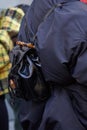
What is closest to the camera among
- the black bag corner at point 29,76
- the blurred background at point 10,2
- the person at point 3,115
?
the black bag corner at point 29,76

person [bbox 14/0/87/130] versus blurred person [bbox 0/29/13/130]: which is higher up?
person [bbox 14/0/87/130]

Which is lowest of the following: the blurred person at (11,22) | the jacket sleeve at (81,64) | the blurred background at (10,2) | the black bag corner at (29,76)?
the blurred background at (10,2)

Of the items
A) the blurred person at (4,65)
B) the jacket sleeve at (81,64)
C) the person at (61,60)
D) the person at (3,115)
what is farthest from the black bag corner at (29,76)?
the person at (3,115)

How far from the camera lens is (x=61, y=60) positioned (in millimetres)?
1145

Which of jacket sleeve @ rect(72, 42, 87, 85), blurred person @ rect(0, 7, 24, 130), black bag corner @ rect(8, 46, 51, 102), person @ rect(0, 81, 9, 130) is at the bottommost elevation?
person @ rect(0, 81, 9, 130)

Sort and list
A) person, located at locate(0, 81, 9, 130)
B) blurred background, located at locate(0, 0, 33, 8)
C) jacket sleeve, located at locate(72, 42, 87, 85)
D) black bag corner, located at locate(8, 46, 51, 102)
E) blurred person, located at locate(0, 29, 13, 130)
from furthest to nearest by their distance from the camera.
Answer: blurred background, located at locate(0, 0, 33, 8), person, located at locate(0, 81, 9, 130), blurred person, located at locate(0, 29, 13, 130), black bag corner, located at locate(8, 46, 51, 102), jacket sleeve, located at locate(72, 42, 87, 85)

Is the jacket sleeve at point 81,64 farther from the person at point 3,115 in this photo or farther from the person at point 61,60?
the person at point 3,115

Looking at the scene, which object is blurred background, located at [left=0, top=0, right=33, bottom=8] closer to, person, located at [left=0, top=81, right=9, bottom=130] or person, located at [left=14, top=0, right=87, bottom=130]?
person, located at [left=0, top=81, right=9, bottom=130]

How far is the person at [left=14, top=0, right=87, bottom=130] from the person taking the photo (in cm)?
113

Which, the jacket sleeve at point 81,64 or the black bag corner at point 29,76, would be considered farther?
the black bag corner at point 29,76

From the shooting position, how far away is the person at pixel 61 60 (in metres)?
1.13

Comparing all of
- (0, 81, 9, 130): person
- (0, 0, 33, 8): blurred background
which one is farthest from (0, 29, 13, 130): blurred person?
(0, 0, 33, 8): blurred background

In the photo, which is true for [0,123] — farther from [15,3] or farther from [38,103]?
[15,3]

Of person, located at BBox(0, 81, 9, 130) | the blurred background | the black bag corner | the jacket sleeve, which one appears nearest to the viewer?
the jacket sleeve
